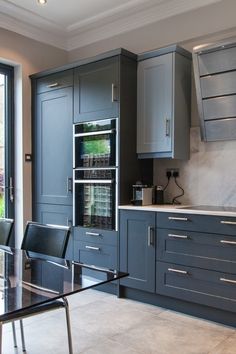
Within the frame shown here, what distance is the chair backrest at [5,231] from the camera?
96.5 inches

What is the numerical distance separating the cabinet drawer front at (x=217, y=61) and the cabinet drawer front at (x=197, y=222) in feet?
4.09

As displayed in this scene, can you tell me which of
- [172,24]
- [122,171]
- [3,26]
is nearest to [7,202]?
[122,171]

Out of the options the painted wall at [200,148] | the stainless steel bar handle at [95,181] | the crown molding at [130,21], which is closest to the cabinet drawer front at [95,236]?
the stainless steel bar handle at [95,181]

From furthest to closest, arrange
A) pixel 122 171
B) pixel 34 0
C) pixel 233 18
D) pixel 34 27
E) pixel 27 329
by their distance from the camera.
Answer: pixel 34 27
pixel 34 0
pixel 122 171
pixel 233 18
pixel 27 329

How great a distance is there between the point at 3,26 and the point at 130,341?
132 inches

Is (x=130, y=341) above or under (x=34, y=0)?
under

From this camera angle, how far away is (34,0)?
3.58m

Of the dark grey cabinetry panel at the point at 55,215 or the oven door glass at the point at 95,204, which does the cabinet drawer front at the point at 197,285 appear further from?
the dark grey cabinetry panel at the point at 55,215

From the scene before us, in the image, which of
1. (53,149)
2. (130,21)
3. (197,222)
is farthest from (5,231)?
(130,21)

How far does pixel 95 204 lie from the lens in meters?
3.60

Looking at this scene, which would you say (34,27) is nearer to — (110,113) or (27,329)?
(110,113)

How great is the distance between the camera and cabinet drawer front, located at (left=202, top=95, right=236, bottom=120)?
119 inches

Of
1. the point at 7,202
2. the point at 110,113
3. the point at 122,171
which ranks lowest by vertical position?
the point at 7,202

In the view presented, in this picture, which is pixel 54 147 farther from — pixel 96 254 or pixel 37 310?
pixel 37 310
